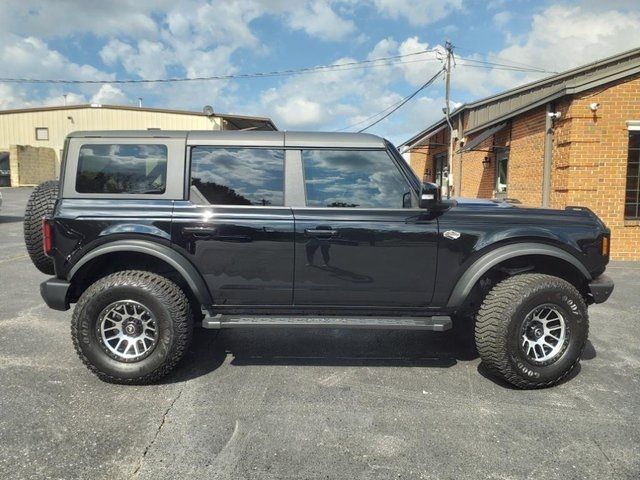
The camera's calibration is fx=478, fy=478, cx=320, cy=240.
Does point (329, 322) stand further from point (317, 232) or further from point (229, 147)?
point (229, 147)

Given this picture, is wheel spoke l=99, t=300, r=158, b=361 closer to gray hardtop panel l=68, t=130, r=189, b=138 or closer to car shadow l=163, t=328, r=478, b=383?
car shadow l=163, t=328, r=478, b=383

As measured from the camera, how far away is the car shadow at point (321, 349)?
4.19m

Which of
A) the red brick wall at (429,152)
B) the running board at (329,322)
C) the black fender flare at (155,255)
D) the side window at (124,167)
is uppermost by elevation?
the red brick wall at (429,152)

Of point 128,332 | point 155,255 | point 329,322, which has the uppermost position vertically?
point 155,255

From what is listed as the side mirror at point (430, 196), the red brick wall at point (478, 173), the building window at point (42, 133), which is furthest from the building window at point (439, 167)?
the building window at point (42, 133)

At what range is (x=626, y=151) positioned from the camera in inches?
351

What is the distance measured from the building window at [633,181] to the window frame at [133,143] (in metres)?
8.77

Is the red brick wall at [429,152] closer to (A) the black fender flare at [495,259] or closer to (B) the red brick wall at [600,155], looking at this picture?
(B) the red brick wall at [600,155]

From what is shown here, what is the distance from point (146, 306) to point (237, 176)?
47.8 inches

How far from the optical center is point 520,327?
11.9 feet

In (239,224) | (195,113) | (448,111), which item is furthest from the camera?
(195,113)

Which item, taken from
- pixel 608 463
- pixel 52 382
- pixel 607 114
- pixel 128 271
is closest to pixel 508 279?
pixel 608 463

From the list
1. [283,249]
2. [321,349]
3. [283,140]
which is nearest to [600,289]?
[321,349]

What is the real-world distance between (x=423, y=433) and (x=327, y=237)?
1.51 meters
